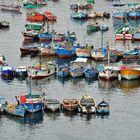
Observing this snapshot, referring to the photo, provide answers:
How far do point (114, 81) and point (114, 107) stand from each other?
36.6 feet

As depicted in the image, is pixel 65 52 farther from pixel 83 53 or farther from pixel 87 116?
pixel 87 116

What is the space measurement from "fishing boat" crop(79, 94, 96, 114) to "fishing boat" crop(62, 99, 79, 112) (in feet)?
1.80

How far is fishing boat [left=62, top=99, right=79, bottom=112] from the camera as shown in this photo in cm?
8462

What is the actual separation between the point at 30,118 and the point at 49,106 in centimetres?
272

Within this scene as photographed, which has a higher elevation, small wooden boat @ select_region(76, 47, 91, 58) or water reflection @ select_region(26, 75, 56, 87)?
small wooden boat @ select_region(76, 47, 91, 58)

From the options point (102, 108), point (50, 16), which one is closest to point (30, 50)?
point (102, 108)

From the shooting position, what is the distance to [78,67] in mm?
100938

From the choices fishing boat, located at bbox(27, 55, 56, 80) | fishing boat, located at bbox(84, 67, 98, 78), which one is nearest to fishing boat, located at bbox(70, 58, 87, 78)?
fishing boat, located at bbox(84, 67, 98, 78)

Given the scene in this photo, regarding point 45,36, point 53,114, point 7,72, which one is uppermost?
point 45,36

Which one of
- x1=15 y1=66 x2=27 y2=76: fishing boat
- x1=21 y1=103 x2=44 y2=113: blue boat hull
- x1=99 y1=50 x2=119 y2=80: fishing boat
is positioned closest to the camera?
x1=21 y1=103 x2=44 y2=113: blue boat hull

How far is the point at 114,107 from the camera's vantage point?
285 ft

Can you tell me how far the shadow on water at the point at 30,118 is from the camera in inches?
3243

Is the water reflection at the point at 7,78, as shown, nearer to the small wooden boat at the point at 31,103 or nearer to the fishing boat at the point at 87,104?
the small wooden boat at the point at 31,103

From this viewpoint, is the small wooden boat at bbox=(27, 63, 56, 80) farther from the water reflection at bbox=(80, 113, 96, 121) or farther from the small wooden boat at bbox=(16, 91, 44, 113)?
the water reflection at bbox=(80, 113, 96, 121)
